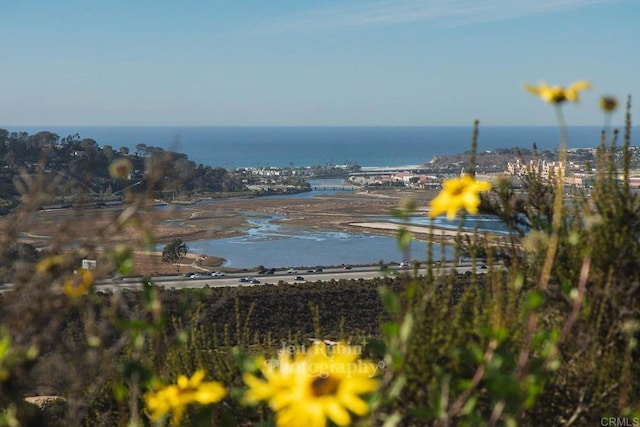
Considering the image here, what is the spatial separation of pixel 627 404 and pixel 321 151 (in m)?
178

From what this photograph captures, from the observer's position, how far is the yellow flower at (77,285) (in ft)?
4.86

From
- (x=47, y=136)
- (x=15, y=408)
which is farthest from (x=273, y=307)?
(x=47, y=136)

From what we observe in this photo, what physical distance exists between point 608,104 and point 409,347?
683mm

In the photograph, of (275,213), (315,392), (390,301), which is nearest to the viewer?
(315,392)

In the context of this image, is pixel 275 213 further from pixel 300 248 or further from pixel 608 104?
pixel 608 104

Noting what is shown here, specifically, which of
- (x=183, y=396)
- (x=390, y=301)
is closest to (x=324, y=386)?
(x=390, y=301)

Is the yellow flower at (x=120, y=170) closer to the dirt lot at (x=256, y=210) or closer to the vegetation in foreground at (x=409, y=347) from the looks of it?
the vegetation in foreground at (x=409, y=347)

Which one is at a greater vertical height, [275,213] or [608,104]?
[608,104]

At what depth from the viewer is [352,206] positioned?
68.1 m

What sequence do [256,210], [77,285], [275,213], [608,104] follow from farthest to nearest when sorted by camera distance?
[256,210] < [275,213] < [608,104] < [77,285]

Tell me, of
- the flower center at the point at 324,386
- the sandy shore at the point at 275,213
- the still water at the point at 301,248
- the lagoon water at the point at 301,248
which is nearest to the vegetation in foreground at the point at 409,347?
the flower center at the point at 324,386

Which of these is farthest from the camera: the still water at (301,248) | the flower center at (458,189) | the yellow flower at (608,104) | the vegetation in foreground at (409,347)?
the still water at (301,248)

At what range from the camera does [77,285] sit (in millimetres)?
1508

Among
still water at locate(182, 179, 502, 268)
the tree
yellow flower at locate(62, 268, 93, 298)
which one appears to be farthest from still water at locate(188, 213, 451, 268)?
yellow flower at locate(62, 268, 93, 298)
